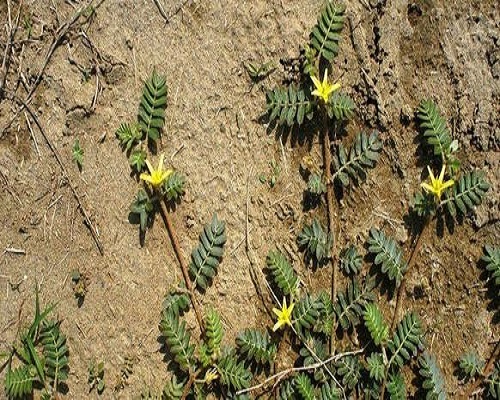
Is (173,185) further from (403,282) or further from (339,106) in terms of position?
(403,282)

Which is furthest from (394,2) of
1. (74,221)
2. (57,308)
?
(57,308)

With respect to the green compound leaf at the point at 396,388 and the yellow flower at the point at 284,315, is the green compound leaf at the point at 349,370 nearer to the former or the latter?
the green compound leaf at the point at 396,388

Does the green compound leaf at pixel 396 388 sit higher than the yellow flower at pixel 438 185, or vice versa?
the yellow flower at pixel 438 185

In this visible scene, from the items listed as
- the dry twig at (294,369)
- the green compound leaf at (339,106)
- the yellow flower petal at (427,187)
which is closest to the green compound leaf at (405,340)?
the dry twig at (294,369)

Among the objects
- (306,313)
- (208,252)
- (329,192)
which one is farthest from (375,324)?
(208,252)

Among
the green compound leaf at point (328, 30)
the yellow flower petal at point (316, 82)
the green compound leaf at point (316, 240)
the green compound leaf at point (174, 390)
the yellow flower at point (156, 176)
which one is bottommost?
the green compound leaf at point (174, 390)

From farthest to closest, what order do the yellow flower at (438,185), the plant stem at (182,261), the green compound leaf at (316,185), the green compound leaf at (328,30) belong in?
the plant stem at (182,261) < the green compound leaf at (316,185) < the green compound leaf at (328,30) < the yellow flower at (438,185)

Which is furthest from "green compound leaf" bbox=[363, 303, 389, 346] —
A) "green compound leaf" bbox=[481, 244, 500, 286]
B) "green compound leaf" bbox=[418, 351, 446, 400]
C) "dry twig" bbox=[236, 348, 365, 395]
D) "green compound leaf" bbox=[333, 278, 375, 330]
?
"green compound leaf" bbox=[481, 244, 500, 286]
